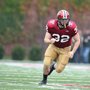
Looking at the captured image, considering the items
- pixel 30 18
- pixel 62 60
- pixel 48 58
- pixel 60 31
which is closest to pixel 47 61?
pixel 48 58

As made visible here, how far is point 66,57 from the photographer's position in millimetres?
12711

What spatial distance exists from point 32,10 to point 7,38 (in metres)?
2.58

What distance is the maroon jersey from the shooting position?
1238cm

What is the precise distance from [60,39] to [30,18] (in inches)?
913

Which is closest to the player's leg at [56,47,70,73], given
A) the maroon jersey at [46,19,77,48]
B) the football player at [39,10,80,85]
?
the football player at [39,10,80,85]

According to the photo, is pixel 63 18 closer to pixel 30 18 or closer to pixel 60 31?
pixel 60 31

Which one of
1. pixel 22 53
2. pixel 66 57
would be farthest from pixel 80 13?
pixel 66 57

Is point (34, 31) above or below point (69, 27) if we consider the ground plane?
below

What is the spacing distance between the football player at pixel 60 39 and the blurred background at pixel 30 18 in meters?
18.2

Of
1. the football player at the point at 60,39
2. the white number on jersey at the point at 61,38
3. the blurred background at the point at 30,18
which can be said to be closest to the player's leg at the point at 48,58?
the football player at the point at 60,39

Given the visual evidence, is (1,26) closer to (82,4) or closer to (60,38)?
(82,4)

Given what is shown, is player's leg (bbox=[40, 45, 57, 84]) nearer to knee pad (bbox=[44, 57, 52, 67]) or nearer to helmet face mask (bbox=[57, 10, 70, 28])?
knee pad (bbox=[44, 57, 52, 67])

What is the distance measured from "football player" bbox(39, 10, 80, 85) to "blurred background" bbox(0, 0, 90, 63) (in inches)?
717

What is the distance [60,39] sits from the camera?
1255 cm
